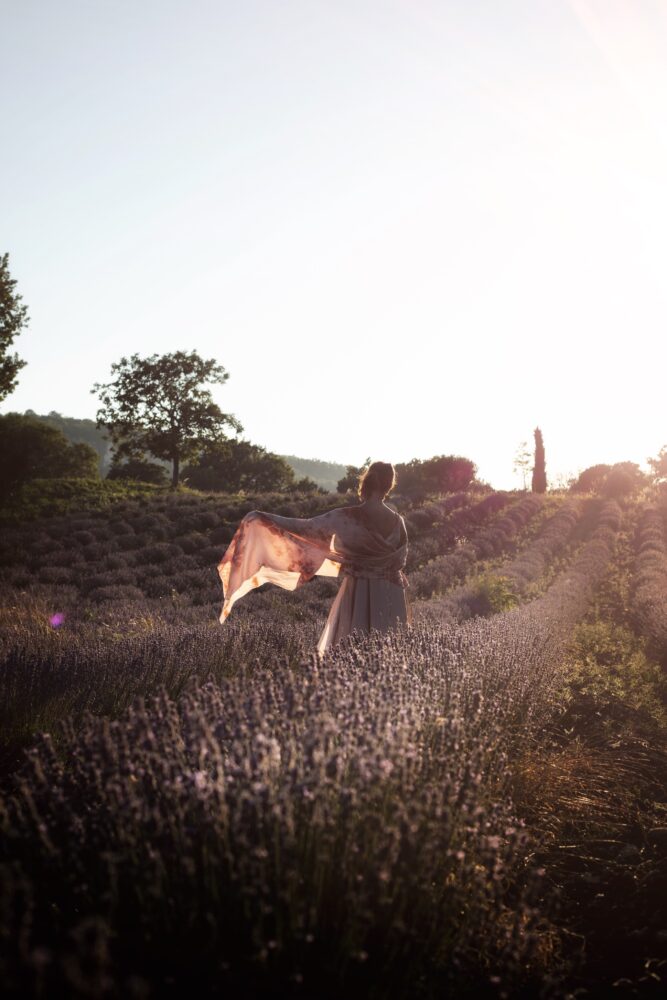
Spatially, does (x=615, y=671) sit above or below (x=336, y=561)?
below

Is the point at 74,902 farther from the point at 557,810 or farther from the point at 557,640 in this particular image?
the point at 557,640

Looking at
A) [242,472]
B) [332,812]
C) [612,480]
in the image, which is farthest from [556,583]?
[242,472]

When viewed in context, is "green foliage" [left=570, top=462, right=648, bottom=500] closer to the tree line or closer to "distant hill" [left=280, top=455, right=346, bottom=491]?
the tree line

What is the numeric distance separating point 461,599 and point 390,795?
337 inches

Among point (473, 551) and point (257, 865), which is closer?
point (257, 865)

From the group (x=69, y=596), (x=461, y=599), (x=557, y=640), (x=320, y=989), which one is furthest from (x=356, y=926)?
(x=69, y=596)

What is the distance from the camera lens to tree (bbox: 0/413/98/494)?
93.1 ft

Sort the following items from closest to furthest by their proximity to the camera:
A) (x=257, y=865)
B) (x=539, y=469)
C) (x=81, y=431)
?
(x=257, y=865), (x=539, y=469), (x=81, y=431)

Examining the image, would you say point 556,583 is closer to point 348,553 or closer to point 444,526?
point 444,526

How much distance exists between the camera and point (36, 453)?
30469 millimetres

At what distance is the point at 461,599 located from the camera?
10.7 m

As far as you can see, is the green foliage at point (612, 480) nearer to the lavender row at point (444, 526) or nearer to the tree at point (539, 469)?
the tree at point (539, 469)

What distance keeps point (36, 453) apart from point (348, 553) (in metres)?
27.7

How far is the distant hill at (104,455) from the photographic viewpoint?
4158 inches
